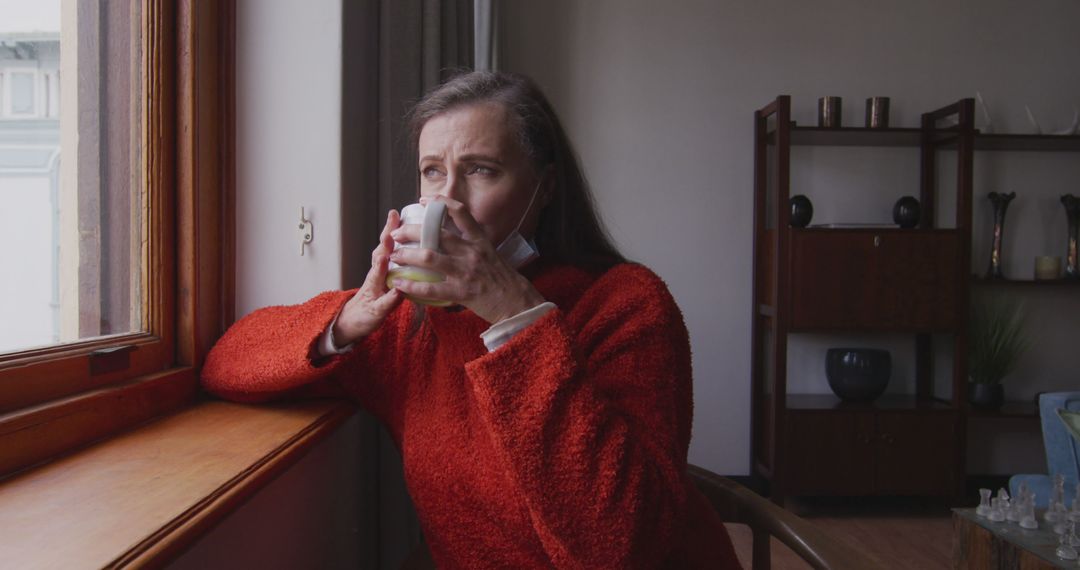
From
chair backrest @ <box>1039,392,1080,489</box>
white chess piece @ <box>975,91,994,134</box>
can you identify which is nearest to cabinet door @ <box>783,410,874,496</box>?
chair backrest @ <box>1039,392,1080,489</box>

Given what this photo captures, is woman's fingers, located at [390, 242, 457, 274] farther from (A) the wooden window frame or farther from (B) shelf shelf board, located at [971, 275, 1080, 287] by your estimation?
(B) shelf shelf board, located at [971, 275, 1080, 287]

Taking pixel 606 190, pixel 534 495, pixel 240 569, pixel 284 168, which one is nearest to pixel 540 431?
pixel 534 495

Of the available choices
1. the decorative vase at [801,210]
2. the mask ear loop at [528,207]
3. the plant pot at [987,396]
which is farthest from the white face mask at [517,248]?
the plant pot at [987,396]

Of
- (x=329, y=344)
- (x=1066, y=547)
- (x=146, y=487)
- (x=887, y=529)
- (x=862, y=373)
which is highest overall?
(x=329, y=344)

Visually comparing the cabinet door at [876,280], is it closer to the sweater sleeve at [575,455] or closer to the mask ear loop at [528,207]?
the mask ear loop at [528,207]

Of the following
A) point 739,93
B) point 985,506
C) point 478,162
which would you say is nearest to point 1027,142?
point 739,93

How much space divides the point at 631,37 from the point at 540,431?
9.26 feet

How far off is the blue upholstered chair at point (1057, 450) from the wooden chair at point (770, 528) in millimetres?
1772

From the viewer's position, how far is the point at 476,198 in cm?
98

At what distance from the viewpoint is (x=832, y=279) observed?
115 inches

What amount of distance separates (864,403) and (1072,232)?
4.08 feet

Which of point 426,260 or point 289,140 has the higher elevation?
point 289,140

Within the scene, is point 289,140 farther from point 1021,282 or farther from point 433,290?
point 1021,282

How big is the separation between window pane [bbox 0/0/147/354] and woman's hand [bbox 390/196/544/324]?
0.45 m
